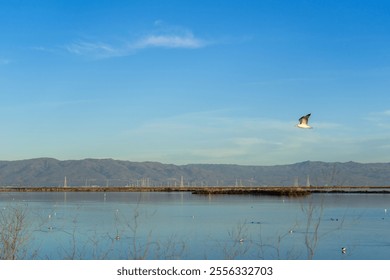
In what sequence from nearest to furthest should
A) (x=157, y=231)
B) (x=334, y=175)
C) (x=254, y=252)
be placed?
1. (x=334, y=175)
2. (x=254, y=252)
3. (x=157, y=231)

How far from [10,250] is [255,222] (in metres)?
30.7

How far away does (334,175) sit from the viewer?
6145 millimetres

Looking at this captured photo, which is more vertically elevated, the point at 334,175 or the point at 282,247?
the point at 334,175
